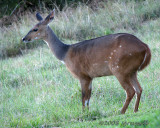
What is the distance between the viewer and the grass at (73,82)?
5.40m

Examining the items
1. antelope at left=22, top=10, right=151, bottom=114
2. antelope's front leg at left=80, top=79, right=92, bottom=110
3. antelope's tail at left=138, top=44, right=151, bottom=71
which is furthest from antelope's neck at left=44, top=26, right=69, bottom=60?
antelope's tail at left=138, top=44, right=151, bottom=71

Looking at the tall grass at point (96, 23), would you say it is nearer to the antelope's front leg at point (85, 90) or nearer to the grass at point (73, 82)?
the grass at point (73, 82)

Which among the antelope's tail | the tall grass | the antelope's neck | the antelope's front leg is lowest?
the tall grass

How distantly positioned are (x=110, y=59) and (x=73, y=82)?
8.10 ft

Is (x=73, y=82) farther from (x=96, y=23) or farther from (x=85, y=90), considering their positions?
(x=96, y=23)

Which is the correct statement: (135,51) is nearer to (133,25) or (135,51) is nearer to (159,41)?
(159,41)

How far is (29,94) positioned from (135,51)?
3.45 meters

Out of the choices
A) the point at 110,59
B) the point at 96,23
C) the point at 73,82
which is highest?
the point at 110,59

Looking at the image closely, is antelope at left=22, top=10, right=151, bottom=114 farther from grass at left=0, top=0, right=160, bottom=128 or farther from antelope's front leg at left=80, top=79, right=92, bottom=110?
grass at left=0, top=0, right=160, bottom=128

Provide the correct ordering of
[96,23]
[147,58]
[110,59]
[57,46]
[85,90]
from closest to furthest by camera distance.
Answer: [147,58]
[110,59]
[85,90]
[57,46]
[96,23]

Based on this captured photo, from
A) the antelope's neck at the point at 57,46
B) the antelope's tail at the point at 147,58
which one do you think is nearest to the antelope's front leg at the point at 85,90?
the antelope's neck at the point at 57,46

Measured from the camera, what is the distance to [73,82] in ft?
26.2

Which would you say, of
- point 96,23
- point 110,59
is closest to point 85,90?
point 110,59

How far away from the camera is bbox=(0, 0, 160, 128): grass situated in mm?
5402
